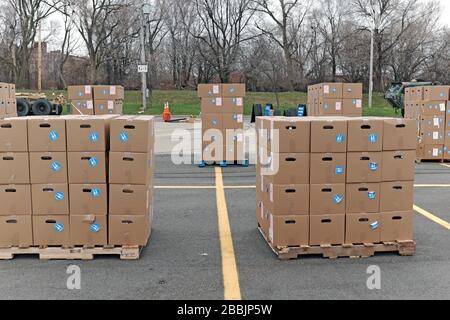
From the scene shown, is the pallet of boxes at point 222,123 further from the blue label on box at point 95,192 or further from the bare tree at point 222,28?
the bare tree at point 222,28

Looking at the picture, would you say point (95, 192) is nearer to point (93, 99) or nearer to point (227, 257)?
point (227, 257)

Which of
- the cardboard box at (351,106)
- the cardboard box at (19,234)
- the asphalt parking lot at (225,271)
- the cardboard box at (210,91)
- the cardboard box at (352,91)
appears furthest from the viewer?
the cardboard box at (351,106)

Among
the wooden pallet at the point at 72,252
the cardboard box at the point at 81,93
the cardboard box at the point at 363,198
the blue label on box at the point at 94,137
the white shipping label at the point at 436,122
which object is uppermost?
the cardboard box at the point at 81,93

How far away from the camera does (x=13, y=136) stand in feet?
19.0

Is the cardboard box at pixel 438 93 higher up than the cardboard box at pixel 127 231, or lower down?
higher up

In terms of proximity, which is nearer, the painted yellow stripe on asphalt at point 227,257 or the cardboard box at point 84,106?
the painted yellow stripe on asphalt at point 227,257

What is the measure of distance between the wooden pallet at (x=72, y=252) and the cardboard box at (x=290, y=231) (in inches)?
64.7

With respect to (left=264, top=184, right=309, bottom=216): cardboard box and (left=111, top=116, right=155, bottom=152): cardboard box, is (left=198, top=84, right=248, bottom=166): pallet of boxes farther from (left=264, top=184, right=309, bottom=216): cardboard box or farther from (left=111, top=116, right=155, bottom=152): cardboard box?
(left=264, top=184, right=309, bottom=216): cardboard box

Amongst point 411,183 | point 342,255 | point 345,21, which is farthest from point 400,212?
point 345,21

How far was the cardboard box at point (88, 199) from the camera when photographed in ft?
19.1

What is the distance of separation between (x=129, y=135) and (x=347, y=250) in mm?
2889

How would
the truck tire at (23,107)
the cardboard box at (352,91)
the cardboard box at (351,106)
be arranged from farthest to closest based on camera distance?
the truck tire at (23,107), the cardboard box at (351,106), the cardboard box at (352,91)

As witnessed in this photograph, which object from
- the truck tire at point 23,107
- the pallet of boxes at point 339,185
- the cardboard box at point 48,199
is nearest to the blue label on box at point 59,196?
the cardboard box at point 48,199
